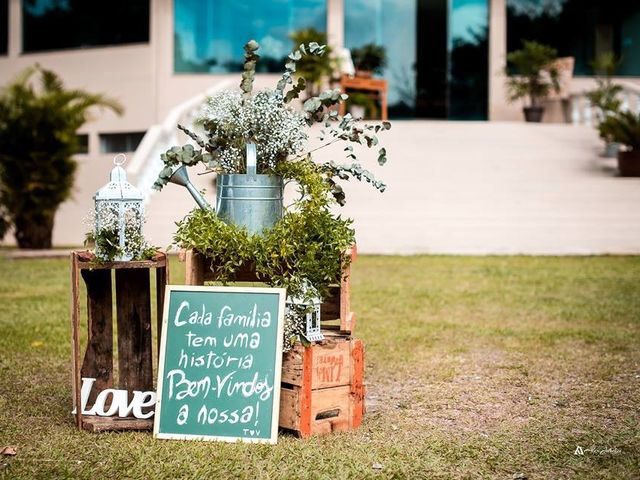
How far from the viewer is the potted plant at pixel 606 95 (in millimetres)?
16594

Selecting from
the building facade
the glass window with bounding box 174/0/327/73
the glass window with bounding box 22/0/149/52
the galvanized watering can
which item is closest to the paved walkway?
the building facade

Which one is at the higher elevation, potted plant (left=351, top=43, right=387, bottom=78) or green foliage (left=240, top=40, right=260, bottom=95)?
potted plant (left=351, top=43, right=387, bottom=78)

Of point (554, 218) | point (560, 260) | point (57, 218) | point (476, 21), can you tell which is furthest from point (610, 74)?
point (57, 218)

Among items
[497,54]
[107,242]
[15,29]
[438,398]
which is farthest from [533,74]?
[107,242]

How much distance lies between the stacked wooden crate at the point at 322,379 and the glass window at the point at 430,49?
17.7 m

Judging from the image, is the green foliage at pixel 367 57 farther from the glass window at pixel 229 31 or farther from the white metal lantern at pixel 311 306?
the white metal lantern at pixel 311 306

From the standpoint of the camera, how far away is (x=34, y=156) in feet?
45.2

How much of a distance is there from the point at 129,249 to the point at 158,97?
672 inches

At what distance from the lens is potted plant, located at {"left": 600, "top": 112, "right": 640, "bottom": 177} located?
608 inches

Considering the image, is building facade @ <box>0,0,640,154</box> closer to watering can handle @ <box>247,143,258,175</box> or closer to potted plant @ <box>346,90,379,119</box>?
potted plant @ <box>346,90,379,119</box>

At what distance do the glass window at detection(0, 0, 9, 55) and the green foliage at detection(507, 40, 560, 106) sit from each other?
12006 mm

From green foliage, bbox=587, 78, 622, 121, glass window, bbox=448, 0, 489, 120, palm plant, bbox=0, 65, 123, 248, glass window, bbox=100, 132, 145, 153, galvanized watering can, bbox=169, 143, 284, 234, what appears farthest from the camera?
glass window, bbox=448, 0, 489, 120

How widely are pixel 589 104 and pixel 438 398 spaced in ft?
51.3

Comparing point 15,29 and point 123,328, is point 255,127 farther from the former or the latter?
point 15,29
